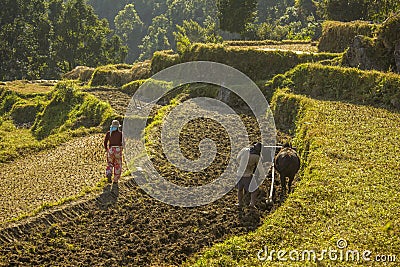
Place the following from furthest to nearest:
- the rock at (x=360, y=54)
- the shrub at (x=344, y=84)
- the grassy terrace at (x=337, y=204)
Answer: the rock at (x=360, y=54)
the shrub at (x=344, y=84)
the grassy terrace at (x=337, y=204)

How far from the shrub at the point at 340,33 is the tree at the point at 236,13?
1178 cm

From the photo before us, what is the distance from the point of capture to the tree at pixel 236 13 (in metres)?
36.0

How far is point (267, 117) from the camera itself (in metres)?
18.5

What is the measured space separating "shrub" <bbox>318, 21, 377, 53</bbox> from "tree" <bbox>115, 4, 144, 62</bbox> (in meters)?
75.1

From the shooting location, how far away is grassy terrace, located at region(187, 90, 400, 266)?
27.9 ft

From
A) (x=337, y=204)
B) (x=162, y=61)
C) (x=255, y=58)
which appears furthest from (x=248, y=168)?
(x=162, y=61)

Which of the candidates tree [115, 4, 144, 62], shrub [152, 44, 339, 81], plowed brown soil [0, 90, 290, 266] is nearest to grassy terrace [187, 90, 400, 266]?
plowed brown soil [0, 90, 290, 266]

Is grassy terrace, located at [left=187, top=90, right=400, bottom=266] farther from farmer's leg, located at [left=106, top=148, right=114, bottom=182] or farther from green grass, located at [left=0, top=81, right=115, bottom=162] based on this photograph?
green grass, located at [left=0, top=81, right=115, bottom=162]

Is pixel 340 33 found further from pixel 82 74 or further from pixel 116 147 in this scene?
pixel 82 74

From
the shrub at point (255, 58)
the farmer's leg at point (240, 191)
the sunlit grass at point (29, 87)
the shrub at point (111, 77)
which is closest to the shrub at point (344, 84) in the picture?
the shrub at point (255, 58)

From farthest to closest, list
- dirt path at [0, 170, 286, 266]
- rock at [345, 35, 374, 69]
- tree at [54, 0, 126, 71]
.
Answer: tree at [54, 0, 126, 71] < rock at [345, 35, 374, 69] < dirt path at [0, 170, 286, 266]

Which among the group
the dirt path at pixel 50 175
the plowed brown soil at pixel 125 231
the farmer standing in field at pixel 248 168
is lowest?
the dirt path at pixel 50 175

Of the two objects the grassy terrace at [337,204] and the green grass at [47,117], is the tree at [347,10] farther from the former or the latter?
the grassy terrace at [337,204]

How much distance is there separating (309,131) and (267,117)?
13.5 ft
